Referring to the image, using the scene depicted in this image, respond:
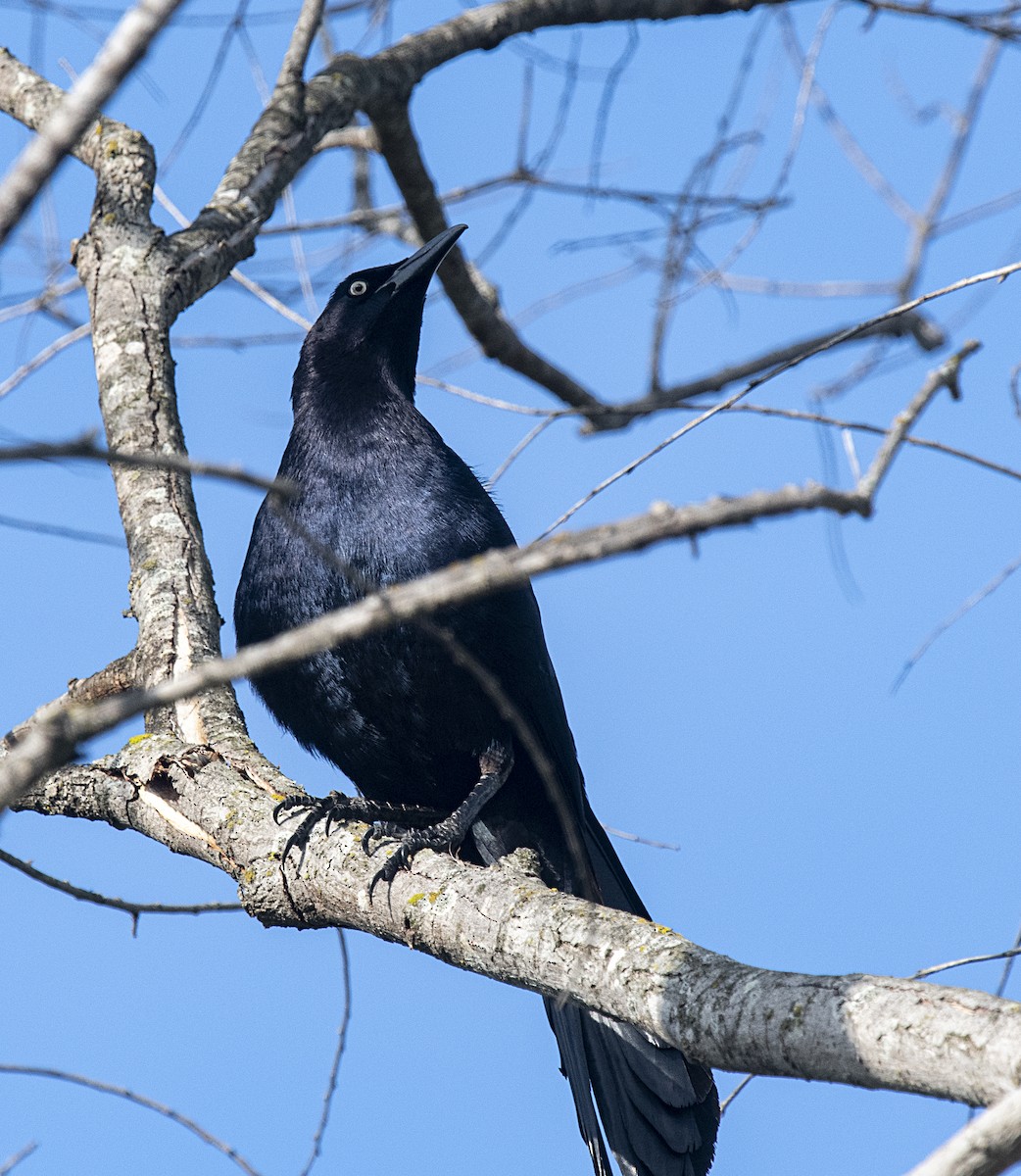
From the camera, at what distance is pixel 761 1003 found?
1.93 m

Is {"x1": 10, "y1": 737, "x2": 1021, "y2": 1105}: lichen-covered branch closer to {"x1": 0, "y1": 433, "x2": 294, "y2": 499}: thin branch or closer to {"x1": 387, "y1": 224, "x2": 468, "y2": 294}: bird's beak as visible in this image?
{"x1": 0, "y1": 433, "x2": 294, "y2": 499}: thin branch

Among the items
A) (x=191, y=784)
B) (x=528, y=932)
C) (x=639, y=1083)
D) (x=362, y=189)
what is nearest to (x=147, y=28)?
(x=528, y=932)

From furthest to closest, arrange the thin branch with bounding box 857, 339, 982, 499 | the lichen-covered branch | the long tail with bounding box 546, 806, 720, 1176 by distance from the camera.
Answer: the long tail with bounding box 546, 806, 720, 1176 → the lichen-covered branch → the thin branch with bounding box 857, 339, 982, 499

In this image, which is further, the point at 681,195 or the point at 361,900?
the point at 681,195

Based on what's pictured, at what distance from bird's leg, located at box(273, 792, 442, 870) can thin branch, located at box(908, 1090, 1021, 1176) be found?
1.98 metres

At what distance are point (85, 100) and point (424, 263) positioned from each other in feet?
11.1

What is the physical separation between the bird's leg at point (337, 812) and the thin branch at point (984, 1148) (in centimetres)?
198

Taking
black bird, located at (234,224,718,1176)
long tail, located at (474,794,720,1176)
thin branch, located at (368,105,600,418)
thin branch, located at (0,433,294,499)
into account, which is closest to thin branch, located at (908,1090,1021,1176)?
thin branch, located at (0,433,294,499)

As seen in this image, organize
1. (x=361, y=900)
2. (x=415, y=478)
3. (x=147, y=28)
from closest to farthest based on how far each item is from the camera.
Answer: (x=147, y=28) → (x=361, y=900) → (x=415, y=478)

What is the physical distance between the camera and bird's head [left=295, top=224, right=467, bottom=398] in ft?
14.2

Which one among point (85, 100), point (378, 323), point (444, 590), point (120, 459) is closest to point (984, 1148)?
point (444, 590)

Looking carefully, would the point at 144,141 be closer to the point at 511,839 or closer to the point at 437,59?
the point at 437,59

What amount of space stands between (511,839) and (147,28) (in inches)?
118

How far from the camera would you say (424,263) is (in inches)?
173
